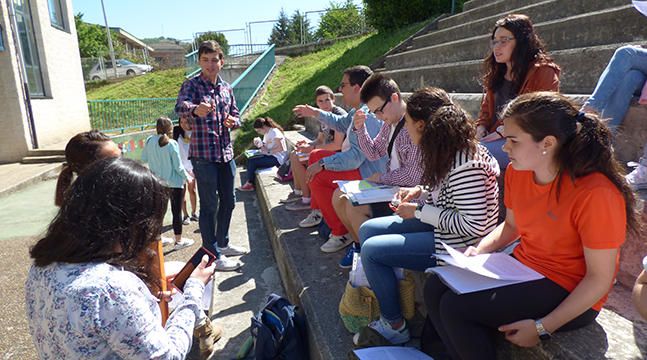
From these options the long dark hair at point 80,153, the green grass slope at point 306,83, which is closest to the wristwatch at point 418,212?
the long dark hair at point 80,153

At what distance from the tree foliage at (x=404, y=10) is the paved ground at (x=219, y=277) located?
7918mm

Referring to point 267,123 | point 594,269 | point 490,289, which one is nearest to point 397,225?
point 490,289

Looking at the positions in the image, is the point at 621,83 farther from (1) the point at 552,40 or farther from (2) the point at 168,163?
Answer: (2) the point at 168,163

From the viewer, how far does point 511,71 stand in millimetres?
3035

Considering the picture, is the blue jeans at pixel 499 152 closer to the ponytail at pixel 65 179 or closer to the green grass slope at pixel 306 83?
the ponytail at pixel 65 179

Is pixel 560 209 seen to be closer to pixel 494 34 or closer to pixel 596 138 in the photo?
pixel 596 138

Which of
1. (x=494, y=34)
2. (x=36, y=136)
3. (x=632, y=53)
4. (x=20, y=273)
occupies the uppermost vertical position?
(x=494, y=34)

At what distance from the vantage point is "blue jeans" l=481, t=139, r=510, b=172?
2764mm

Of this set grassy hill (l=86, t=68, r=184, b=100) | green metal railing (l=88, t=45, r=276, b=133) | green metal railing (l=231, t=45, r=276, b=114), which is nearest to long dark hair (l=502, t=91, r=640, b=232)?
green metal railing (l=231, t=45, r=276, b=114)

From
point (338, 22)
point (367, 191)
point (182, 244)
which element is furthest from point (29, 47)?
point (338, 22)

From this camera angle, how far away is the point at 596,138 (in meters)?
1.44

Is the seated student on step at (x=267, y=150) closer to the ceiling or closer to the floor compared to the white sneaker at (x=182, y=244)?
closer to the ceiling

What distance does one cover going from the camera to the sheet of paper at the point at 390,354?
1803 mm

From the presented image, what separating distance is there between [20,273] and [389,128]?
3805 mm
